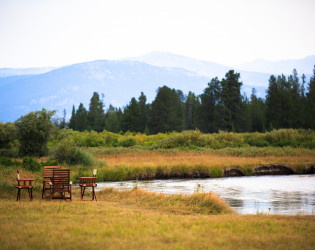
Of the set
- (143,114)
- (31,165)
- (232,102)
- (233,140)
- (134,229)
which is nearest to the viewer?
(134,229)

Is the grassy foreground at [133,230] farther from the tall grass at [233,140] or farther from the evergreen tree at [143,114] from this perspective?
the evergreen tree at [143,114]

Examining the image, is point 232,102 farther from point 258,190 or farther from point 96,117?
point 258,190

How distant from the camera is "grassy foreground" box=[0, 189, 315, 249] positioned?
897 cm

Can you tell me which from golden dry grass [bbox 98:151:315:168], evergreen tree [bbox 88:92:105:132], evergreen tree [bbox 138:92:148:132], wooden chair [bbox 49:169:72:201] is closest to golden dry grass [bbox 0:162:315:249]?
wooden chair [bbox 49:169:72:201]

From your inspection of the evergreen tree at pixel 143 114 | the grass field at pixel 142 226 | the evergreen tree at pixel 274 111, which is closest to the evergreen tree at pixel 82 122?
the evergreen tree at pixel 143 114

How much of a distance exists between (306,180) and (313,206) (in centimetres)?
1101

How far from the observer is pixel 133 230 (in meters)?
10.2

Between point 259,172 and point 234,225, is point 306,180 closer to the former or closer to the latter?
point 259,172

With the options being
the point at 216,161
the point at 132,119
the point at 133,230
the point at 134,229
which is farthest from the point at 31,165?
the point at 132,119

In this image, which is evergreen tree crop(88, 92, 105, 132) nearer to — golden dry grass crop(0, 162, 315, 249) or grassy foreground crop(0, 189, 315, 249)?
golden dry grass crop(0, 162, 315, 249)

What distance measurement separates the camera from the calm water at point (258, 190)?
58.7 feet

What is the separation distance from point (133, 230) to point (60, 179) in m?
6.23

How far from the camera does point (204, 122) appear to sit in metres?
86.6

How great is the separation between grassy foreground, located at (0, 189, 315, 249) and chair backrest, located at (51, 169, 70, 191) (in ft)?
4.97
